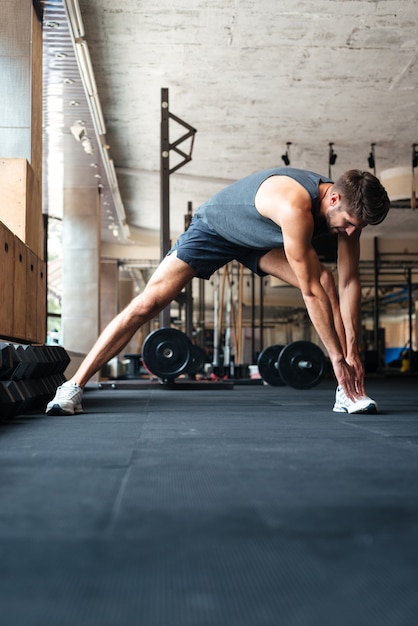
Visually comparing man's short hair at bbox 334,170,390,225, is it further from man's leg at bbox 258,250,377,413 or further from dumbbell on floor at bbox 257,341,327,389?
dumbbell on floor at bbox 257,341,327,389

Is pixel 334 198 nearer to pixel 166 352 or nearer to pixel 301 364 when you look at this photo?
pixel 301 364

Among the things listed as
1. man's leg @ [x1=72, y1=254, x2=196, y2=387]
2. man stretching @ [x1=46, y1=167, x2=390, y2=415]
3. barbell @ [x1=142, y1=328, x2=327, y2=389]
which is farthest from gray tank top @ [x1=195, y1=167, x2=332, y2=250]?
barbell @ [x1=142, y1=328, x2=327, y2=389]

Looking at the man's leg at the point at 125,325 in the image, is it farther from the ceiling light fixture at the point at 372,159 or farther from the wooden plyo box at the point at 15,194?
the ceiling light fixture at the point at 372,159

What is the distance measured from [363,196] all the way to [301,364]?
6.81 feet

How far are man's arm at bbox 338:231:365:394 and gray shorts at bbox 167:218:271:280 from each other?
0.31m

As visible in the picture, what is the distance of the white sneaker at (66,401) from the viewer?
2.60 metres

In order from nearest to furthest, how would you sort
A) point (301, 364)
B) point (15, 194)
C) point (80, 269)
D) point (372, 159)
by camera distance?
point (301, 364)
point (15, 194)
point (372, 159)
point (80, 269)

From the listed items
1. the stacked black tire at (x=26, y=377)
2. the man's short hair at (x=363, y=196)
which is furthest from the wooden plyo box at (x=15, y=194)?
the man's short hair at (x=363, y=196)

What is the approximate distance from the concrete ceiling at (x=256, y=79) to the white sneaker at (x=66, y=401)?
11.0 ft

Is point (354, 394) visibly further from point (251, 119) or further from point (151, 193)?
point (151, 193)

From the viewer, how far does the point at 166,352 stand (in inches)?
178

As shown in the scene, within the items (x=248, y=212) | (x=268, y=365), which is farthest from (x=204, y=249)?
(x=268, y=365)

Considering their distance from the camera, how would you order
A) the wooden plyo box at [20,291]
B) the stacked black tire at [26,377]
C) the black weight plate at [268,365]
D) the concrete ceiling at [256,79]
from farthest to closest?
the black weight plate at [268,365], the concrete ceiling at [256,79], the wooden plyo box at [20,291], the stacked black tire at [26,377]

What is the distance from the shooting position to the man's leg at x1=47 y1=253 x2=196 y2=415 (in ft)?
8.69
